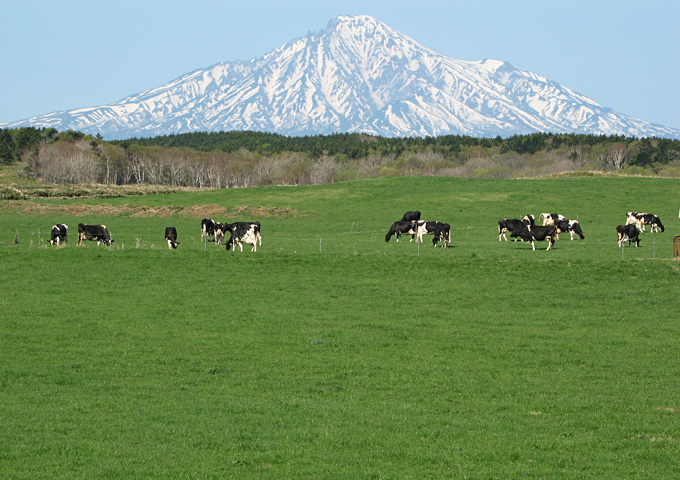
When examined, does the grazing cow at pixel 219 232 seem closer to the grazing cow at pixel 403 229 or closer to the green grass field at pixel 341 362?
the green grass field at pixel 341 362

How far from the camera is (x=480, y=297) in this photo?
2602cm

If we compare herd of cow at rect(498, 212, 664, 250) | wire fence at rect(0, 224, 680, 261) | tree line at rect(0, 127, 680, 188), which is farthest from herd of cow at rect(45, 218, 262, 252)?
tree line at rect(0, 127, 680, 188)

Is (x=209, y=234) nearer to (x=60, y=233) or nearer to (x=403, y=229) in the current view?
(x=60, y=233)

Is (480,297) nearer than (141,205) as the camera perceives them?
Yes

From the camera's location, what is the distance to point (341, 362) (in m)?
17.1

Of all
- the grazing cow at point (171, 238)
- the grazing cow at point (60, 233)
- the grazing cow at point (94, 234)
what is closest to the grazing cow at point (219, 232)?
the grazing cow at point (171, 238)

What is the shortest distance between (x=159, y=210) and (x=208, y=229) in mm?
21070

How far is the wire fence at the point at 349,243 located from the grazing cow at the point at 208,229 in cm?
35

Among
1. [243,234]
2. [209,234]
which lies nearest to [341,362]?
[243,234]

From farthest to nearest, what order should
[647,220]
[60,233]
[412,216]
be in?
[412,216], [647,220], [60,233]

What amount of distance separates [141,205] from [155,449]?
60216mm

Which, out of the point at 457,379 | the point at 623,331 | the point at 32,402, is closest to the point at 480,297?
the point at 623,331

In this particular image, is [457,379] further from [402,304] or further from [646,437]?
[402,304]

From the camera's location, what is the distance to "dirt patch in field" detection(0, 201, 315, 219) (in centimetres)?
6156
